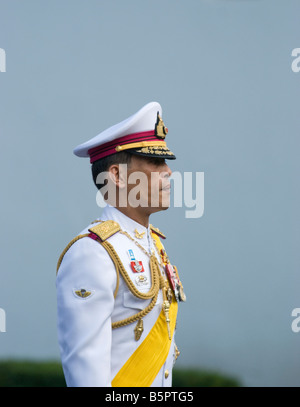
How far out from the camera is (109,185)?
3.50 metres

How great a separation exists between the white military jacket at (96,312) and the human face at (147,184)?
0.22m

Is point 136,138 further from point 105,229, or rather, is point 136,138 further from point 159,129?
point 105,229

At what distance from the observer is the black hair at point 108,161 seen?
3.48 meters

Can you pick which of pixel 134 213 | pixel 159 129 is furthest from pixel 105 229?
pixel 159 129

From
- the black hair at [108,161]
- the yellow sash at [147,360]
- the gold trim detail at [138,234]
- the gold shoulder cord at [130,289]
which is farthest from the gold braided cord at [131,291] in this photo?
the black hair at [108,161]

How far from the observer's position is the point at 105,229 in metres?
3.37

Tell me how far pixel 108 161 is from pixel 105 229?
0.38m

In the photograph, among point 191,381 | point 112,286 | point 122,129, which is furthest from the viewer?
point 191,381

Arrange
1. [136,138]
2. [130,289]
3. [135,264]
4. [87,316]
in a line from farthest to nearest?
[136,138] < [135,264] < [130,289] < [87,316]

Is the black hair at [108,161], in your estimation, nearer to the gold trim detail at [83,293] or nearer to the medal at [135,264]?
the medal at [135,264]

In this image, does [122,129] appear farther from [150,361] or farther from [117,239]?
[150,361]

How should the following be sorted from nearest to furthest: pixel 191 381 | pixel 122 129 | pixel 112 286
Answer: pixel 112 286
pixel 122 129
pixel 191 381
